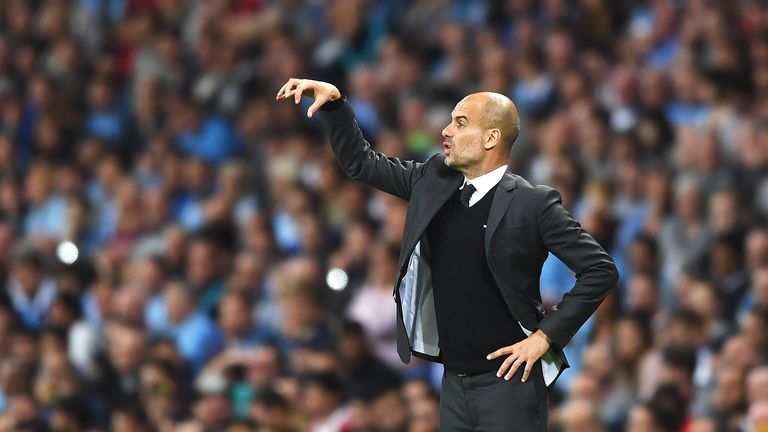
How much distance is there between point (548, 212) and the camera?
4.32m

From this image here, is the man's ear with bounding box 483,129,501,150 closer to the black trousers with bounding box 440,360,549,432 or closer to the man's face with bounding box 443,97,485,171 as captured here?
the man's face with bounding box 443,97,485,171

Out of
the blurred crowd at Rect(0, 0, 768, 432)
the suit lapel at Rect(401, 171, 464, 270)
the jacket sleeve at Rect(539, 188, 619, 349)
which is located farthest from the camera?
the blurred crowd at Rect(0, 0, 768, 432)

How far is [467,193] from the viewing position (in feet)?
14.7

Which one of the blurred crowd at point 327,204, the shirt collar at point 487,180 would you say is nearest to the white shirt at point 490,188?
the shirt collar at point 487,180

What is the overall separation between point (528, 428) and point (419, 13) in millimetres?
6414

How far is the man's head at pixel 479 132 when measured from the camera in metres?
4.39

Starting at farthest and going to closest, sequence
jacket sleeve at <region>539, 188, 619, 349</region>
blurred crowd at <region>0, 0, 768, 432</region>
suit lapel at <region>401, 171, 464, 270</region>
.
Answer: blurred crowd at <region>0, 0, 768, 432</region> → suit lapel at <region>401, 171, 464, 270</region> → jacket sleeve at <region>539, 188, 619, 349</region>

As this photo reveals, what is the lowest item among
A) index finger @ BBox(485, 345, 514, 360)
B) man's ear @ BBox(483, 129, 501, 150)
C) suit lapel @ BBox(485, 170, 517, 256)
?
index finger @ BBox(485, 345, 514, 360)

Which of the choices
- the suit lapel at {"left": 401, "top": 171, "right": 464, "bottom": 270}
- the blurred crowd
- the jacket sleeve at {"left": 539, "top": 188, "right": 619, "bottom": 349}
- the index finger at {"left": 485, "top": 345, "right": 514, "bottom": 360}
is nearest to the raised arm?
the suit lapel at {"left": 401, "top": 171, "right": 464, "bottom": 270}

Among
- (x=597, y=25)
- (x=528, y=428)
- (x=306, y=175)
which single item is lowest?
(x=528, y=428)

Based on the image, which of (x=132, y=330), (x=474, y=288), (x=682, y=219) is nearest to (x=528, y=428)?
(x=474, y=288)

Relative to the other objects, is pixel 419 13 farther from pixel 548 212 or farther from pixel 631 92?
pixel 548 212

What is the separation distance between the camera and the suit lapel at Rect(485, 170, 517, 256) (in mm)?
4359

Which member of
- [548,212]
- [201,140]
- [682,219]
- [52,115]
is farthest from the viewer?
[52,115]
